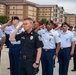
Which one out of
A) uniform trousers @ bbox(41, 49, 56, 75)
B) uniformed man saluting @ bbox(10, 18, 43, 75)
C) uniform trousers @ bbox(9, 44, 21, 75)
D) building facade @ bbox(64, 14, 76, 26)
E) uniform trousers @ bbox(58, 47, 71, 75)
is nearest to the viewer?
uniformed man saluting @ bbox(10, 18, 43, 75)

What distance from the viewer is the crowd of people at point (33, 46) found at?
5.43 meters

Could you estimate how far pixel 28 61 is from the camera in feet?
17.8

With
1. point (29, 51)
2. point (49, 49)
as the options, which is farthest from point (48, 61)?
point (29, 51)

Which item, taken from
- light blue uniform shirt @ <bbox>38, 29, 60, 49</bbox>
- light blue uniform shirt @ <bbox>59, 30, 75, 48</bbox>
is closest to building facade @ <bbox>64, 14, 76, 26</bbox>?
light blue uniform shirt @ <bbox>59, 30, 75, 48</bbox>

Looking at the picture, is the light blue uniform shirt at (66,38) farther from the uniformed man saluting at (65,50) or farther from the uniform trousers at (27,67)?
the uniform trousers at (27,67)

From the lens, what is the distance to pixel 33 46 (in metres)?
5.44

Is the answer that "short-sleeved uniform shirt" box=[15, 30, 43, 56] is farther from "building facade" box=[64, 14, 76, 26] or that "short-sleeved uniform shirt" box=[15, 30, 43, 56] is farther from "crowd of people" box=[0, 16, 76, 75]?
"building facade" box=[64, 14, 76, 26]

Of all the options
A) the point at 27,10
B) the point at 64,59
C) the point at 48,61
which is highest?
the point at 48,61

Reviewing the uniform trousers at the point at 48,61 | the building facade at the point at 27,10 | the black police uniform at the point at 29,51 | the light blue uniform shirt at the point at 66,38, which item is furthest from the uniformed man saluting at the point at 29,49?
the building facade at the point at 27,10

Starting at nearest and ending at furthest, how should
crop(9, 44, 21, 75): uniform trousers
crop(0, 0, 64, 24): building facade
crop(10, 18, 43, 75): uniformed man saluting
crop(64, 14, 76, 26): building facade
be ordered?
crop(10, 18, 43, 75): uniformed man saluting, crop(9, 44, 21, 75): uniform trousers, crop(0, 0, 64, 24): building facade, crop(64, 14, 76, 26): building facade

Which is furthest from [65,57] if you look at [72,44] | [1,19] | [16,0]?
[16,0]

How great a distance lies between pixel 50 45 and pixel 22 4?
11933 centimetres

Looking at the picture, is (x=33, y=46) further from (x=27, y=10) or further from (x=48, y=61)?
(x=27, y=10)

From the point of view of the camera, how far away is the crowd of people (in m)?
5.43
